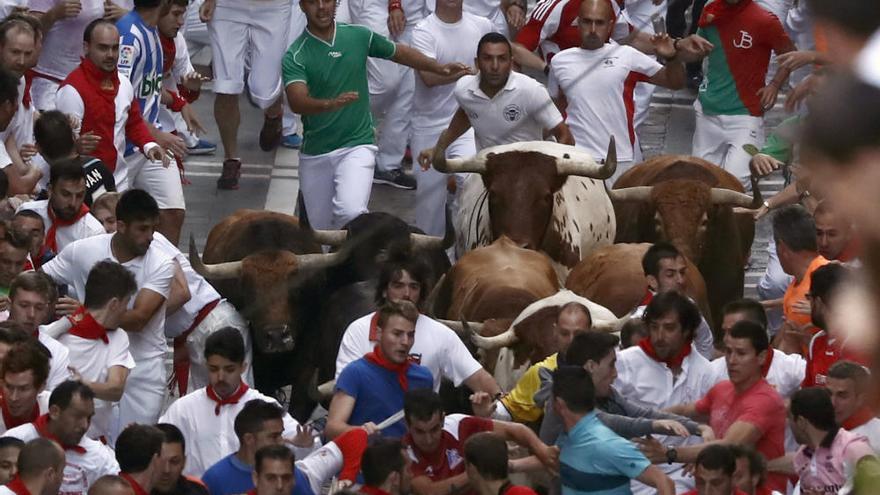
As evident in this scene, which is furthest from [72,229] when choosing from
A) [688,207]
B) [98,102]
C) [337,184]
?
[688,207]

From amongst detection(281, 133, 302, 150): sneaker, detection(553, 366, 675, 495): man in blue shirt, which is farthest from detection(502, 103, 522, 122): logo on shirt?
detection(553, 366, 675, 495): man in blue shirt

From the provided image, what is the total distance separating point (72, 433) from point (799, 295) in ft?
12.4

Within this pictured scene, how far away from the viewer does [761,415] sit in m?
6.68

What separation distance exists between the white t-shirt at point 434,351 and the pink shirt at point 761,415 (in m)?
1.27

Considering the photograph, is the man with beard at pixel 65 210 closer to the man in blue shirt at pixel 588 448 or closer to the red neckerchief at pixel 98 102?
the red neckerchief at pixel 98 102

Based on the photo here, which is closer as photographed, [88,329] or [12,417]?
[12,417]

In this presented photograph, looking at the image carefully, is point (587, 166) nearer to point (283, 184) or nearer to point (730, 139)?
point (730, 139)

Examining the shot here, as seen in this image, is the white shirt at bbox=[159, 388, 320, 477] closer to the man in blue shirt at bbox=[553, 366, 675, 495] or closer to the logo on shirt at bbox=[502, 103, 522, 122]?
the man in blue shirt at bbox=[553, 366, 675, 495]

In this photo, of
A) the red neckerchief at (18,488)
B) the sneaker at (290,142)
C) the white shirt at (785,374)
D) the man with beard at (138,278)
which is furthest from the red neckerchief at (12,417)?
the sneaker at (290,142)

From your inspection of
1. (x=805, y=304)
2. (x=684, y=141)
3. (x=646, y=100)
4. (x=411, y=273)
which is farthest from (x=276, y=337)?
(x=684, y=141)

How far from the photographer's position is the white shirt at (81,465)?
20.1 feet

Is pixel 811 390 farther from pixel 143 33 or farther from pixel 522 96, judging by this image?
pixel 143 33

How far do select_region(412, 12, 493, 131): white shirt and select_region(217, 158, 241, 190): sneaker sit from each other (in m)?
1.75

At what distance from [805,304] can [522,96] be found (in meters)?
3.99
